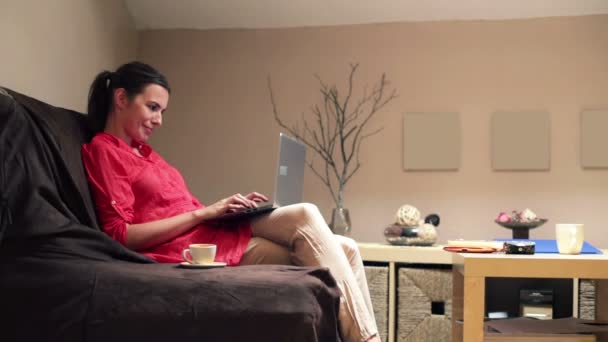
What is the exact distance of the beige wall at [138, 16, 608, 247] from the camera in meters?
3.56

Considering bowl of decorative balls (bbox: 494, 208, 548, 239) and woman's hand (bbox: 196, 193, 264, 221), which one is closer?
woman's hand (bbox: 196, 193, 264, 221)

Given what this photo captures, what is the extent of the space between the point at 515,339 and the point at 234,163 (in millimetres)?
2047

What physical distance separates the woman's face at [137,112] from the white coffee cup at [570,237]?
55.7 inches

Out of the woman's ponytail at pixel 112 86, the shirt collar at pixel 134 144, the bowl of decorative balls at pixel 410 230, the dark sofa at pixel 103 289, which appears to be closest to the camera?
the dark sofa at pixel 103 289

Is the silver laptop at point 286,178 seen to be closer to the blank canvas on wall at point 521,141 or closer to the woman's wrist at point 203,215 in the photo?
the woman's wrist at point 203,215

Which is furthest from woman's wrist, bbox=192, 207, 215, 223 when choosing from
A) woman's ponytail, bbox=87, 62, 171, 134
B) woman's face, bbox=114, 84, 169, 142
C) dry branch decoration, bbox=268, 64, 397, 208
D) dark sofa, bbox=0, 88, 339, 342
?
dry branch decoration, bbox=268, 64, 397, 208

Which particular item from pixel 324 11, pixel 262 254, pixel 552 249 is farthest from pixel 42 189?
pixel 324 11

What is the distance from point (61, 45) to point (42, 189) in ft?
4.95

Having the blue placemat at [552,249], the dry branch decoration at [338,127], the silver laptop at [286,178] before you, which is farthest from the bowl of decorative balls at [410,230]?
the silver laptop at [286,178]

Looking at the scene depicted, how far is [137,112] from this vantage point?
237 cm

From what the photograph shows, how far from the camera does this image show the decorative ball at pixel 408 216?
3.34 meters

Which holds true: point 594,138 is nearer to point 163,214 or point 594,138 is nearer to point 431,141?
point 431,141

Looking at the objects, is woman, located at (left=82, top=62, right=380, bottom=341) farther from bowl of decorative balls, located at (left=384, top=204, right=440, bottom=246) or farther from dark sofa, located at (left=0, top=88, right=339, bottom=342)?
bowl of decorative balls, located at (left=384, top=204, right=440, bottom=246)

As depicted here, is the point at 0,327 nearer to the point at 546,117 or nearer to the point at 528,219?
the point at 528,219
